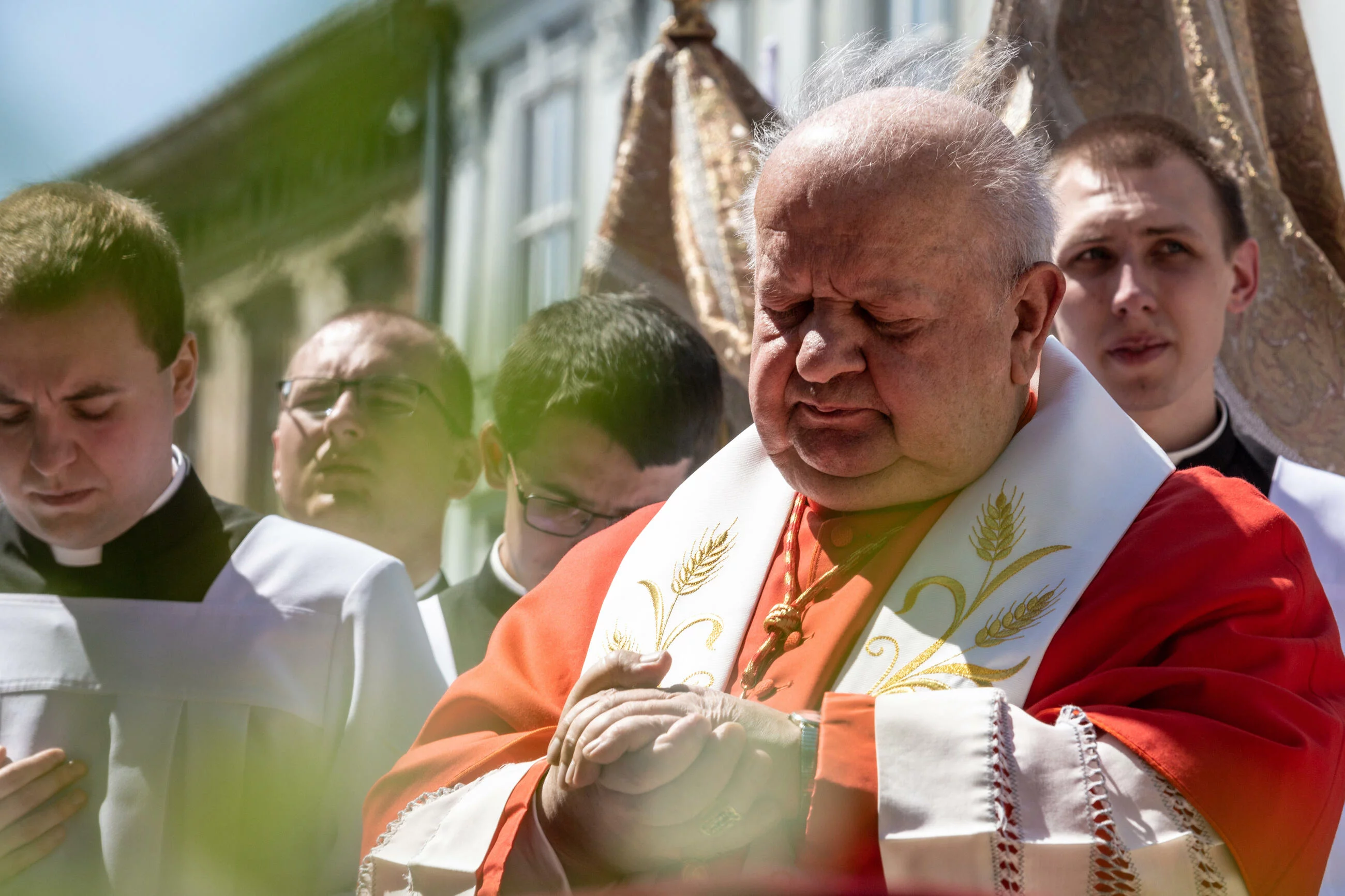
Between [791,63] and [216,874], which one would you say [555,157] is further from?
[791,63]

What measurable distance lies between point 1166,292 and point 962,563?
141 cm

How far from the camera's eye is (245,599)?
2.67 m

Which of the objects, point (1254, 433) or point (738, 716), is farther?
point (1254, 433)

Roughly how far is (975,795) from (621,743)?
0.41m

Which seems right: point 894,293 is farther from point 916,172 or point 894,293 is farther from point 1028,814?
point 1028,814

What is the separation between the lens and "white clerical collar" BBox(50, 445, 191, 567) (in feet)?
8.65

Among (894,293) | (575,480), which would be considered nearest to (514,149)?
(894,293)

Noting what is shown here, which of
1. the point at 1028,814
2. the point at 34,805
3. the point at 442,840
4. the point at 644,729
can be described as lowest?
the point at 34,805

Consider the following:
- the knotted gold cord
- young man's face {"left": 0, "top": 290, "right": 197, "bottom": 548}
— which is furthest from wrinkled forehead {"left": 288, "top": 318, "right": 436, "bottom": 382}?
the knotted gold cord

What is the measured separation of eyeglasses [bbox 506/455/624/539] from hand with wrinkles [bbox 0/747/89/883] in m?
1.10

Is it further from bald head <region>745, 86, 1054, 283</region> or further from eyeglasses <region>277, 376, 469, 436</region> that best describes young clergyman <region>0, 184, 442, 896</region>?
bald head <region>745, 86, 1054, 283</region>

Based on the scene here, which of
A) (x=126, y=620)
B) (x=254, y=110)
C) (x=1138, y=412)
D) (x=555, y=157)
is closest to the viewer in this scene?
(x=254, y=110)

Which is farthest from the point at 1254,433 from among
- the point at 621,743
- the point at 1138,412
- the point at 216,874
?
the point at 216,874

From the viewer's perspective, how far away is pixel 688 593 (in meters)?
2.19
